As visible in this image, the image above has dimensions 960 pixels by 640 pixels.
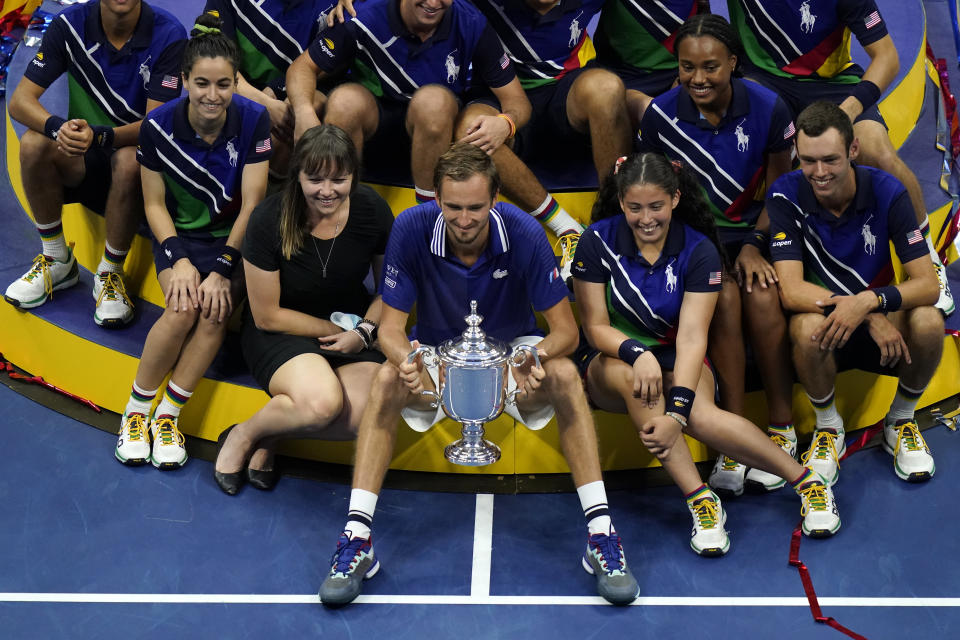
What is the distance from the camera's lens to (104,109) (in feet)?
19.1

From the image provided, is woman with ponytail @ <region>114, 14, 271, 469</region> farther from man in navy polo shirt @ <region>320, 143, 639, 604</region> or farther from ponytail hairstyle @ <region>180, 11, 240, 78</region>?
man in navy polo shirt @ <region>320, 143, 639, 604</region>

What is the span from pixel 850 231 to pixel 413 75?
1833 mm

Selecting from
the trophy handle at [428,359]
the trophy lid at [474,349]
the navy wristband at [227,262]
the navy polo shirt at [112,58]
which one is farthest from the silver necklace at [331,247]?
the navy polo shirt at [112,58]

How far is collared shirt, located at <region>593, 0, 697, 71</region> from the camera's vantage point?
577cm

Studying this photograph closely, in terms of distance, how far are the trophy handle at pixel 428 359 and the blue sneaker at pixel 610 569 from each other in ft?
2.35

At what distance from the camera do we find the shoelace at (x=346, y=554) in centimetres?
447

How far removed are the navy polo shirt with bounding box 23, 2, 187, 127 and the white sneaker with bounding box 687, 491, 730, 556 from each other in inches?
109

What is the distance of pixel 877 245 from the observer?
495 centimetres

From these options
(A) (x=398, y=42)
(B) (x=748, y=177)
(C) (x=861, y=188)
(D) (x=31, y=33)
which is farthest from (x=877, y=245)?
(D) (x=31, y=33)

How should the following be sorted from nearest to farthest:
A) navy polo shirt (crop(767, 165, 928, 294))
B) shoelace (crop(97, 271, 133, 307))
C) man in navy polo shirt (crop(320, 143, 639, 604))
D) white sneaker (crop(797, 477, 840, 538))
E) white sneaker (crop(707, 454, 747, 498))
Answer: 1. man in navy polo shirt (crop(320, 143, 639, 604))
2. white sneaker (crop(797, 477, 840, 538))
3. navy polo shirt (crop(767, 165, 928, 294))
4. white sneaker (crop(707, 454, 747, 498))
5. shoelace (crop(97, 271, 133, 307))

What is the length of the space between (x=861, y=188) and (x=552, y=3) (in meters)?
1.54

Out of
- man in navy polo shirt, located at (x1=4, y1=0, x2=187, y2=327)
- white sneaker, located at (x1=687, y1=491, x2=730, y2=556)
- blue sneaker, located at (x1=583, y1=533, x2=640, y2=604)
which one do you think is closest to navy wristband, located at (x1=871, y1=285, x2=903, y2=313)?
white sneaker, located at (x1=687, y1=491, x2=730, y2=556)

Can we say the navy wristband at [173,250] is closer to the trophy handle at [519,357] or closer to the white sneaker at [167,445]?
the white sneaker at [167,445]

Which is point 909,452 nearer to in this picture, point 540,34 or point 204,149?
point 540,34
